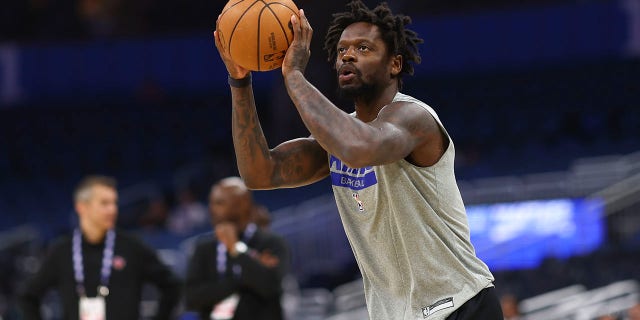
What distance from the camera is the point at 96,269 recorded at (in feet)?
20.6

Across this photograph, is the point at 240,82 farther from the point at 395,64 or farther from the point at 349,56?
the point at 395,64

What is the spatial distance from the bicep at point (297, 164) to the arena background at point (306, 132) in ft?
22.3

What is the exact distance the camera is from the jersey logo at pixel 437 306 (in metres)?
3.63

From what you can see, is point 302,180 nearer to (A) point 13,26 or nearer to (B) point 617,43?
(B) point 617,43

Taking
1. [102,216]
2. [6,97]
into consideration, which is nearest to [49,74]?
[6,97]

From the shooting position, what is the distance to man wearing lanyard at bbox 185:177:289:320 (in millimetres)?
6320

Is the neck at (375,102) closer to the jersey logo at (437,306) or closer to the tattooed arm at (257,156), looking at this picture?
the tattooed arm at (257,156)

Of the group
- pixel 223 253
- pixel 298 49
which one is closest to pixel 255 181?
pixel 298 49

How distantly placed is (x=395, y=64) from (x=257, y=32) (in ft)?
1.81

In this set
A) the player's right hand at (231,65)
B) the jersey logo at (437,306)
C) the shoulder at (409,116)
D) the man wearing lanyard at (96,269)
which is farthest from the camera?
the man wearing lanyard at (96,269)

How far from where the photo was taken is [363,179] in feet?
12.1

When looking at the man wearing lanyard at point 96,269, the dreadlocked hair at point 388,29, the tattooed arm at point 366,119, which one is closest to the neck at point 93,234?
the man wearing lanyard at point 96,269

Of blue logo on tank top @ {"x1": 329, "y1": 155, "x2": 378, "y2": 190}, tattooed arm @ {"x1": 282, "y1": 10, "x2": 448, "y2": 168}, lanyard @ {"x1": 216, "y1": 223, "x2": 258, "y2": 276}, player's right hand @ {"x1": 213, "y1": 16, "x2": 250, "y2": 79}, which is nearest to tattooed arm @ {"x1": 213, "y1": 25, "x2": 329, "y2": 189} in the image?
player's right hand @ {"x1": 213, "y1": 16, "x2": 250, "y2": 79}

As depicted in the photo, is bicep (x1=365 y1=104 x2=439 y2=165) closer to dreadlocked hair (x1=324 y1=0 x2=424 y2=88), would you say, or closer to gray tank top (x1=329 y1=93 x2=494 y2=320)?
gray tank top (x1=329 y1=93 x2=494 y2=320)
